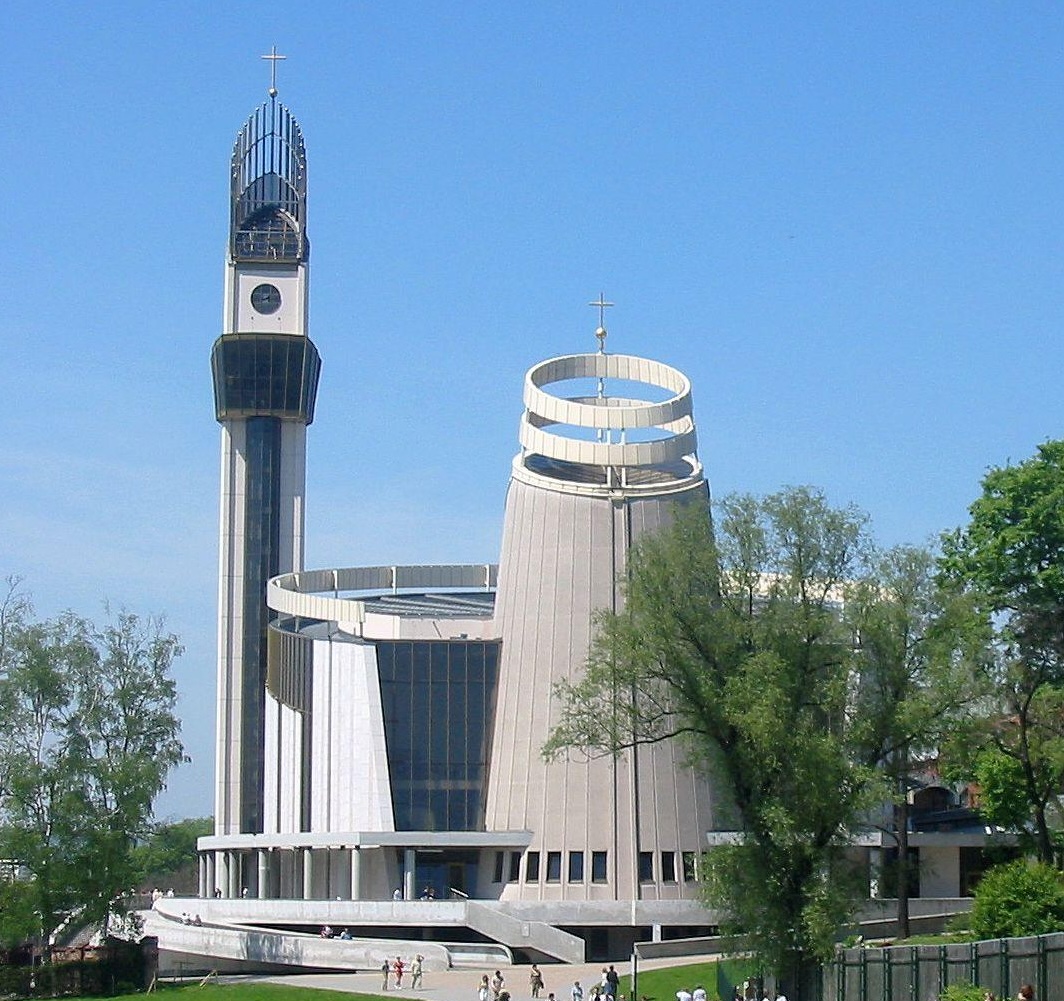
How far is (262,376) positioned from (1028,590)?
51282 mm

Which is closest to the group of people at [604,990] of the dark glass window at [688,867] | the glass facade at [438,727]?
the dark glass window at [688,867]

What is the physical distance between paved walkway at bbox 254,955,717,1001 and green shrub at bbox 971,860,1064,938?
12104mm

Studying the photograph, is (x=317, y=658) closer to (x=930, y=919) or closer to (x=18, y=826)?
(x=18, y=826)

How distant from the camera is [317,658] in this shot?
7431cm

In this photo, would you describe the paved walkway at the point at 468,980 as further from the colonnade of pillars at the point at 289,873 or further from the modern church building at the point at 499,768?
the colonnade of pillars at the point at 289,873

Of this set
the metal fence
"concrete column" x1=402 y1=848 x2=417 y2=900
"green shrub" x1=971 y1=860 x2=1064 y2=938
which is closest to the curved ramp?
"concrete column" x1=402 y1=848 x2=417 y2=900

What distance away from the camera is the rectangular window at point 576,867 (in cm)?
6644

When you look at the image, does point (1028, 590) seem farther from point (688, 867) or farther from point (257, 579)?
point (257, 579)

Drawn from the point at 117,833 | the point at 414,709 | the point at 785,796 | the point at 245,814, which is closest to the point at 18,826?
the point at 117,833

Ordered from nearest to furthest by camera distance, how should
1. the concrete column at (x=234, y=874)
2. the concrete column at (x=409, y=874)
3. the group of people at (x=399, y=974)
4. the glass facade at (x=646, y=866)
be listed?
the group of people at (x=399, y=974)
the glass facade at (x=646, y=866)
the concrete column at (x=409, y=874)
the concrete column at (x=234, y=874)

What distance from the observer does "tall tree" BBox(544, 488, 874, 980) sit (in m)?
39.7

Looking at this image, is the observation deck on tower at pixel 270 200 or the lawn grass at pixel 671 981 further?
the observation deck on tower at pixel 270 200

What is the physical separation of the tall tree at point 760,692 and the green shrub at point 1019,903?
3778mm

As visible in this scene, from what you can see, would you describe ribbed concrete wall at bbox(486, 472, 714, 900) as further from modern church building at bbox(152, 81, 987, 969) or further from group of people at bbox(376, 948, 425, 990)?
group of people at bbox(376, 948, 425, 990)
